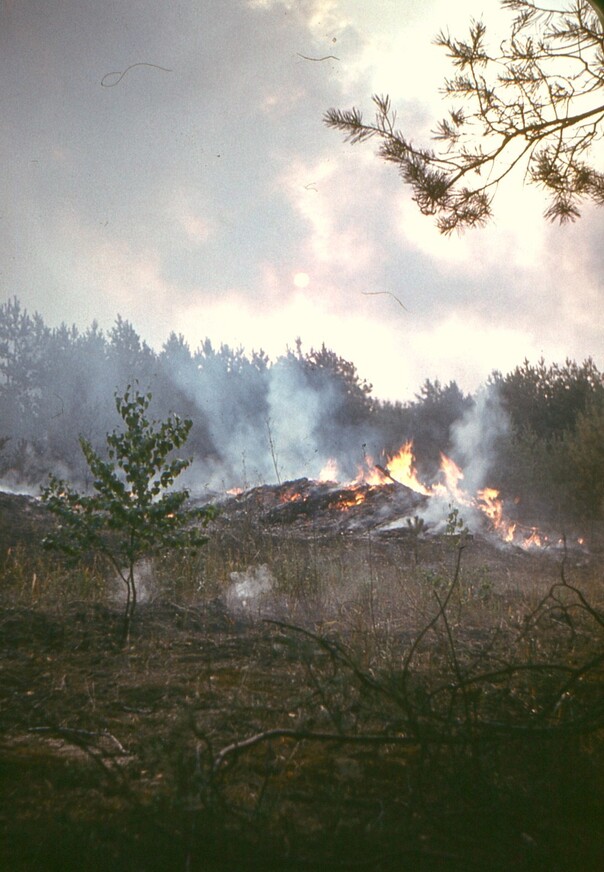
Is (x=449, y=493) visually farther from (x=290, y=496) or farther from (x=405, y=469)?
(x=290, y=496)

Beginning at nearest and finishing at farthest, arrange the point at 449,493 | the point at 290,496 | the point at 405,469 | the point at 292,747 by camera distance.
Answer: the point at 292,747 → the point at 290,496 → the point at 449,493 → the point at 405,469

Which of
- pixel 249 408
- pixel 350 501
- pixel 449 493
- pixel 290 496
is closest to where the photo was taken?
pixel 350 501

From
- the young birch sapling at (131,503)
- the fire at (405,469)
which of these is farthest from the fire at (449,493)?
the young birch sapling at (131,503)

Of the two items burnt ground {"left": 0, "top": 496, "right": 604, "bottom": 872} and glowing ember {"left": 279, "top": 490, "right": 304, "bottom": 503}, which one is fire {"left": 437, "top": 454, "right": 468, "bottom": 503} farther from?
A: burnt ground {"left": 0, "top": 496, "right": 604, "bottom": 872}

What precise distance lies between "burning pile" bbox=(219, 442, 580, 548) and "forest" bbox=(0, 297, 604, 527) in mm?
2122

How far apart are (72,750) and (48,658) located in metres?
1.55

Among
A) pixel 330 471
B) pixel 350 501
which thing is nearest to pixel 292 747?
pixel 350 501

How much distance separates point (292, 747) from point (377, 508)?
11714 millimetres

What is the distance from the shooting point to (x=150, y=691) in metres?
3.06

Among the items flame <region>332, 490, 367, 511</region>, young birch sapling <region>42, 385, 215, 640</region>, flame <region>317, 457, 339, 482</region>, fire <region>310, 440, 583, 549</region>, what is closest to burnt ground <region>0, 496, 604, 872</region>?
young birch sapling <region>42, 385, 215, 640</region>

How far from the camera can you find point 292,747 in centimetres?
228

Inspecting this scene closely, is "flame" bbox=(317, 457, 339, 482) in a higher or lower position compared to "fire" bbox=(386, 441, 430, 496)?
higher

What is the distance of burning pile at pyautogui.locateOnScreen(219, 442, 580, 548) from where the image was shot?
515 inches

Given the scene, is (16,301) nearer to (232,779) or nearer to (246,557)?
(246,557)
